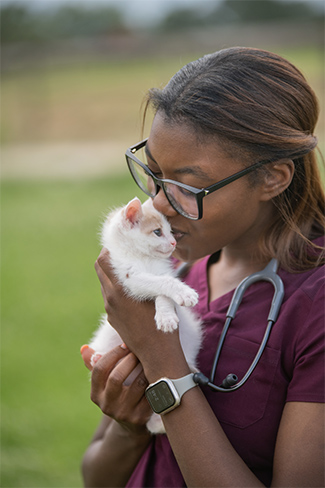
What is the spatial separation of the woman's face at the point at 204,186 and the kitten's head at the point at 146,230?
0.04m

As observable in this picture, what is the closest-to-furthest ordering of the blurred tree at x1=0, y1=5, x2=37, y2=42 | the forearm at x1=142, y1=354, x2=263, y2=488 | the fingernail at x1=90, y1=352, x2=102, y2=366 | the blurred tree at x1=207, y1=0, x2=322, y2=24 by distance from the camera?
1. the forearm at x1=142, y1=354, x2=263, y2=488
2. the fingernail at x1=90, y1=352, x2=102, y2=366
3. the blurred tree at x1=0, y1=5, x2=37, y2=42
4. the blurred tree at x1=207, y1=0, x2=322, y2=24

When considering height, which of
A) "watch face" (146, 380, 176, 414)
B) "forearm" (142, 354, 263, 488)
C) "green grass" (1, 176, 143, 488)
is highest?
"watch face" (146, 380, 176, 414)

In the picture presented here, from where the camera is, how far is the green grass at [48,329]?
389 cm

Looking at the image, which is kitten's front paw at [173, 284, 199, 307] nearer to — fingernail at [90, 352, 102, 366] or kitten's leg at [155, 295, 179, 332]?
kitten's leg at [155, 295, 179, 332]

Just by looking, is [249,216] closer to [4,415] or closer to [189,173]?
[189,173]

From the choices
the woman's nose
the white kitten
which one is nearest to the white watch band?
the white kitten

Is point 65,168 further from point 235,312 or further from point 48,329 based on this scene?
point 235,312

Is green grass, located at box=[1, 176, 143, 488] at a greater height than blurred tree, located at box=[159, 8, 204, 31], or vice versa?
blurred tree, located at box=[159, 8, 204, 31]

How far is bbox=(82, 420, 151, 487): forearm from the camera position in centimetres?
205

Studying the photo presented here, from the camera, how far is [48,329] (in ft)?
18.5

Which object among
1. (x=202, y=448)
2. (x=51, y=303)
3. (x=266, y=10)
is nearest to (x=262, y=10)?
(x=266, y=10)

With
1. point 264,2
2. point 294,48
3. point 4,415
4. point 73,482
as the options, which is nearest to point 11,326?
point 4,415

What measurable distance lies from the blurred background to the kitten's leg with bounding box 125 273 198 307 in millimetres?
Answer: 585

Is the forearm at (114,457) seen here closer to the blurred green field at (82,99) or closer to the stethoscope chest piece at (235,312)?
the stethoscope chest piece at (235,312)
